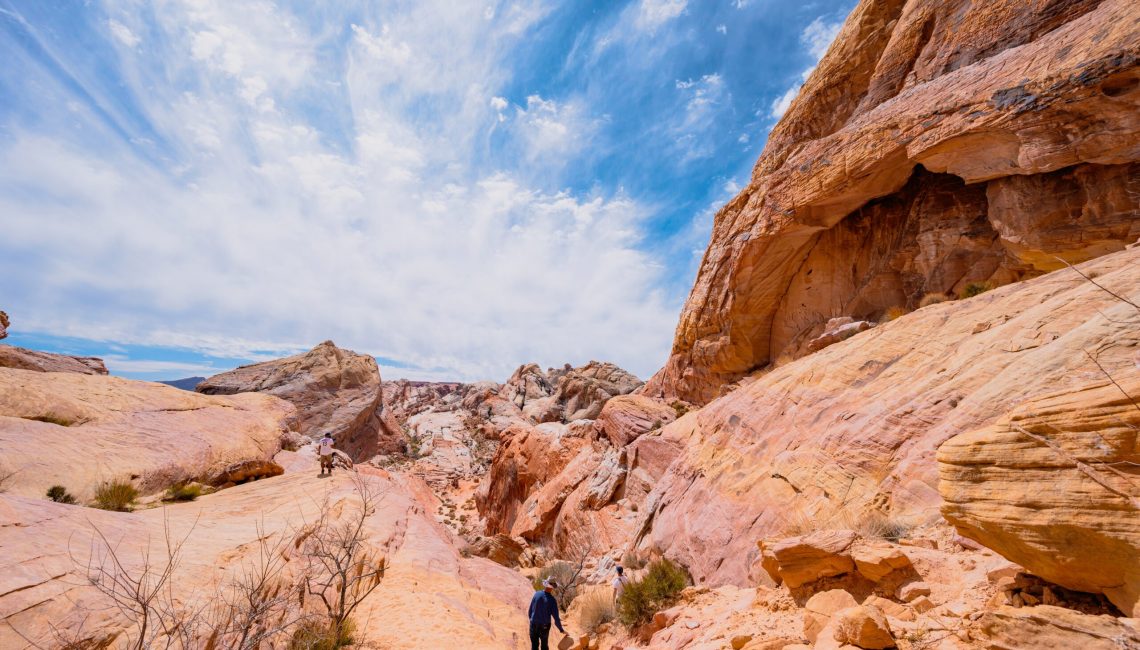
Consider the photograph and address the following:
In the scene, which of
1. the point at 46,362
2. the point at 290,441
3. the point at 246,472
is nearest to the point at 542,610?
the point at 246,472

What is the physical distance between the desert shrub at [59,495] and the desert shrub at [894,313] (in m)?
24.9

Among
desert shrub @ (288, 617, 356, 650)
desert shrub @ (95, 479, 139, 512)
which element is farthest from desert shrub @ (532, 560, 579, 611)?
desert shrub @ (95, 479, 139, 512)

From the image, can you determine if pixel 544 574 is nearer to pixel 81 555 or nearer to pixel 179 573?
pixel 179 573

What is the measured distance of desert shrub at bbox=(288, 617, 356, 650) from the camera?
22.6 ft

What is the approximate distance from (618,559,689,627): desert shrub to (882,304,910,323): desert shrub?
464 inches

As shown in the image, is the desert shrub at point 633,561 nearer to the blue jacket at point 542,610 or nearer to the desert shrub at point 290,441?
the blue jacket at point 542,610

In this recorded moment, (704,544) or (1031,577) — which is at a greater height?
(1031,577)

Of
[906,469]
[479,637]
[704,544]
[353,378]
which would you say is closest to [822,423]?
[906,469]

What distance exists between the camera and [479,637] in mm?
9133

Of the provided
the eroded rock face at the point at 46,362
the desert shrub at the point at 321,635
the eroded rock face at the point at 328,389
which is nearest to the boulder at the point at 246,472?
the eroded rock face at the point at 46,362

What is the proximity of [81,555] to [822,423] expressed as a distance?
578 inches

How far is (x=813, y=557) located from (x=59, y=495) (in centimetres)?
1736

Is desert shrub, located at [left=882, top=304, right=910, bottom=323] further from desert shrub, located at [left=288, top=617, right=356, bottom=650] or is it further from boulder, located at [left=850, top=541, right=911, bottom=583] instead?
desert shrub, located at [left=288, top=617, right=356, bottom=650]

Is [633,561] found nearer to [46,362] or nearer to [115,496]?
[115,496]
